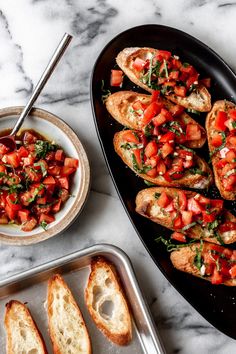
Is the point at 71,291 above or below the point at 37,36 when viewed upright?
below

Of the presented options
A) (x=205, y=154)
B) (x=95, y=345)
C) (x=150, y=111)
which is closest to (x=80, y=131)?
(x=150, y=111)

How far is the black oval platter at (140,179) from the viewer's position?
11.2ft

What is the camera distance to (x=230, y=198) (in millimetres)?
3475

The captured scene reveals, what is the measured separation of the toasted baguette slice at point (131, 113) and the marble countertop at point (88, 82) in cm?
19

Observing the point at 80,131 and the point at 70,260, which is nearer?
the point at 70,260

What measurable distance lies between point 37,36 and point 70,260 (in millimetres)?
1253

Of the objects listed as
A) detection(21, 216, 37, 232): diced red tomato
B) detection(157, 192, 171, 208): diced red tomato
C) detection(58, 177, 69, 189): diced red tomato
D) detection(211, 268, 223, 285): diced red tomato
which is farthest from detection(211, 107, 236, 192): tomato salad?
detection(21, 216, 37, 232): diced red tomato

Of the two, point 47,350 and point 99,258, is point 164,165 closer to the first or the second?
point 99,258

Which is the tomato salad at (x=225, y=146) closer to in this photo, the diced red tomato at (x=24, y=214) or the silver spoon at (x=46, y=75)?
the silver spoon at (x=46, y=75)

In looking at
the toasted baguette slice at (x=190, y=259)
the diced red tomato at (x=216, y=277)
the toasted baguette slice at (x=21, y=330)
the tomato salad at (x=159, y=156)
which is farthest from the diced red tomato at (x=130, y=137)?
the toasted baguette slice at (x=21, y=330)

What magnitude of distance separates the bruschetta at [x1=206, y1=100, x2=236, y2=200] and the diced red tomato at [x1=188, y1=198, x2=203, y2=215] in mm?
172

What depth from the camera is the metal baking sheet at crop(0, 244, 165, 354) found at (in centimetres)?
334

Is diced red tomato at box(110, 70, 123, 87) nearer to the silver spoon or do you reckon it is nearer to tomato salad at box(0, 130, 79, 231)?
the silver spoon

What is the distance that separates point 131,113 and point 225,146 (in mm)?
527
